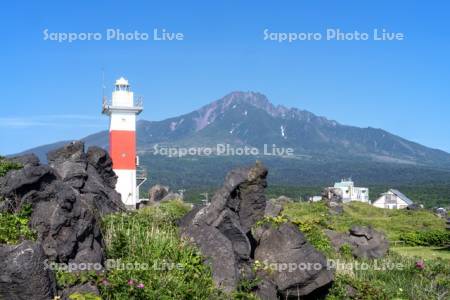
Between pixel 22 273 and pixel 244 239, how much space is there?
4956 millimetres

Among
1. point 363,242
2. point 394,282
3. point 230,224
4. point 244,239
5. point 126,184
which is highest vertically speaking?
point 230,224

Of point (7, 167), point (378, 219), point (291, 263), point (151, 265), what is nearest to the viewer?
point (151, 265)

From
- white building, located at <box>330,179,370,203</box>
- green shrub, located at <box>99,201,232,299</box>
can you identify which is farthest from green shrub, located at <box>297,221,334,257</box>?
white building, located at <box>330,179,370,203</box>

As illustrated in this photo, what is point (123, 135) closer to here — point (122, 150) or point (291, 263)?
point (122, 150)

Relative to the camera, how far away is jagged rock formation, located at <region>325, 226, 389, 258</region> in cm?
2128

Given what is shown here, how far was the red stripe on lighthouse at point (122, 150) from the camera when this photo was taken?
41594 millimetres

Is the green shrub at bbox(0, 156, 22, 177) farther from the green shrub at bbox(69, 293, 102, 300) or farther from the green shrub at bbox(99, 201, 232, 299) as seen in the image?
the green shrub at bbox(69, 293, 102, 300)

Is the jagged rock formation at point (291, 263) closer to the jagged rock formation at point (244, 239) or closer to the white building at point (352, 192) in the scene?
Answer: the jagged rock formation at point (244, 239)

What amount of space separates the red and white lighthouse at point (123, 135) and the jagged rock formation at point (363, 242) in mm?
19356

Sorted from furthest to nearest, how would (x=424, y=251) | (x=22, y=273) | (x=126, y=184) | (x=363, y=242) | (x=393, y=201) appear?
(x=393, y=201)
(x=126, y=184)
(x=424, y=251)
(x=363, y=242)
(x=22, y=273)

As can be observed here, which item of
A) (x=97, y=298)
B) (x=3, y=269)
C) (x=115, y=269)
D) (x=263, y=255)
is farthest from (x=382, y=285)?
(x=3, y=269)

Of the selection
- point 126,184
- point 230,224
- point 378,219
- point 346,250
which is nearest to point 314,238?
point 346,250

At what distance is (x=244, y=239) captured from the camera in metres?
12.4

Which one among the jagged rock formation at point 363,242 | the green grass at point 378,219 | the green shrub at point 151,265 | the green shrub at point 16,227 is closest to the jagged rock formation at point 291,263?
the green shrub at point 151,265
